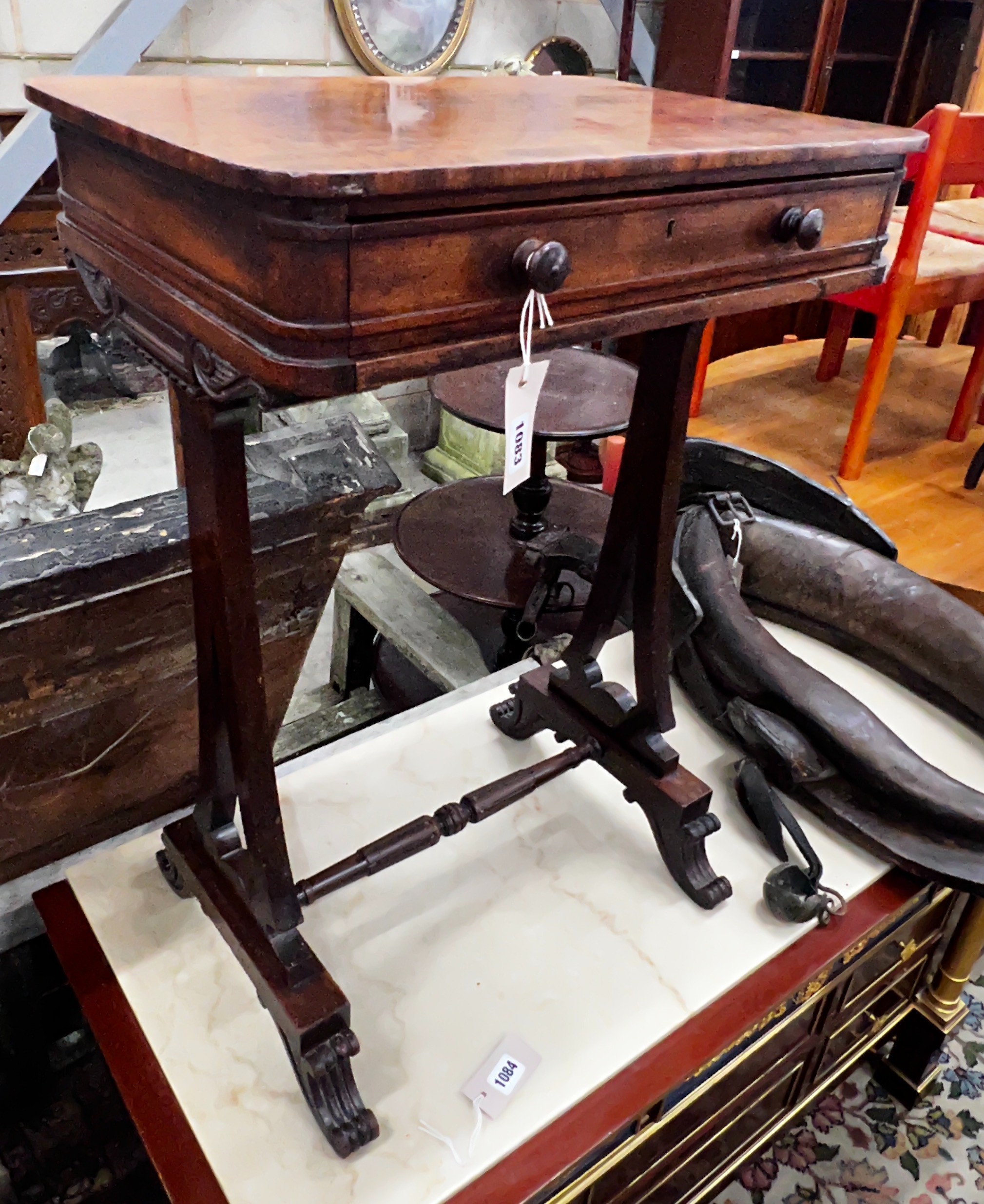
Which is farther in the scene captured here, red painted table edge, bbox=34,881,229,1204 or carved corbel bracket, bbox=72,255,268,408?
red painted table edge, bbox=34,881,229,1204

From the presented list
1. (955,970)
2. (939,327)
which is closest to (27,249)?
(955,970)

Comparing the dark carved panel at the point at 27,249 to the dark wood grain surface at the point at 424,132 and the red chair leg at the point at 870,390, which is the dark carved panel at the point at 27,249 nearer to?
the dark wood grain surface at the point at 424,132

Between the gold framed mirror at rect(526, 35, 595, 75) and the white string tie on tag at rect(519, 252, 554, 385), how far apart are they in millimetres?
2672

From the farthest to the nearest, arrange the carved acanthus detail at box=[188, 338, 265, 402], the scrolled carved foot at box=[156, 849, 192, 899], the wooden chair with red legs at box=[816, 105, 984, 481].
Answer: the wooden chair with red legs at box=[816, 105, 984, 481]
the scrolled carved foot at box=[156, 849, 192, 899]
the carved acanthus detail at box=[188, 338, 265, 402]

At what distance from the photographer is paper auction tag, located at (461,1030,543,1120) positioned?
96 cm

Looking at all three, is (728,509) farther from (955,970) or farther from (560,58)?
(560,58)

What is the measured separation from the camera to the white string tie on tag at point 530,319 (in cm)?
71

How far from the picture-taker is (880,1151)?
4.63 ft

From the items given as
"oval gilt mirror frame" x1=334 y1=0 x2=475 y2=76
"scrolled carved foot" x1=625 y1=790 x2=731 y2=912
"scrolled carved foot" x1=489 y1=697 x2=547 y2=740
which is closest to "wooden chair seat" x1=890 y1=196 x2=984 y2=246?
"oval gilt mirror frame" x1=334 y1=0 x2=475 y2=76

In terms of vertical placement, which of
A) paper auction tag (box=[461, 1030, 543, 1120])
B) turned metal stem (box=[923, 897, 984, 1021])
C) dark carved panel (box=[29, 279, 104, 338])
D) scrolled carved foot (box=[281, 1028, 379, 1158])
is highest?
dark carved panel (box=[29, 279, 104, 338])

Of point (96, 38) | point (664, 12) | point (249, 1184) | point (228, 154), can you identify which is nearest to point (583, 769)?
point (249, 1184)

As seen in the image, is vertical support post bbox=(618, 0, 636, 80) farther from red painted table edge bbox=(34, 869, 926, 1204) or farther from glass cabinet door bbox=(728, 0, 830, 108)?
red painted table edge bbox=(34, 869, 926, 1204)

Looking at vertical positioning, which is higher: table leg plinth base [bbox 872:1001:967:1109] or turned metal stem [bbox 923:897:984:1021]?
turned metal stem [bbox 923:897:984:1021]

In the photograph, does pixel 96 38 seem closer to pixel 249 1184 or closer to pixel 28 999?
pixel 28 999
